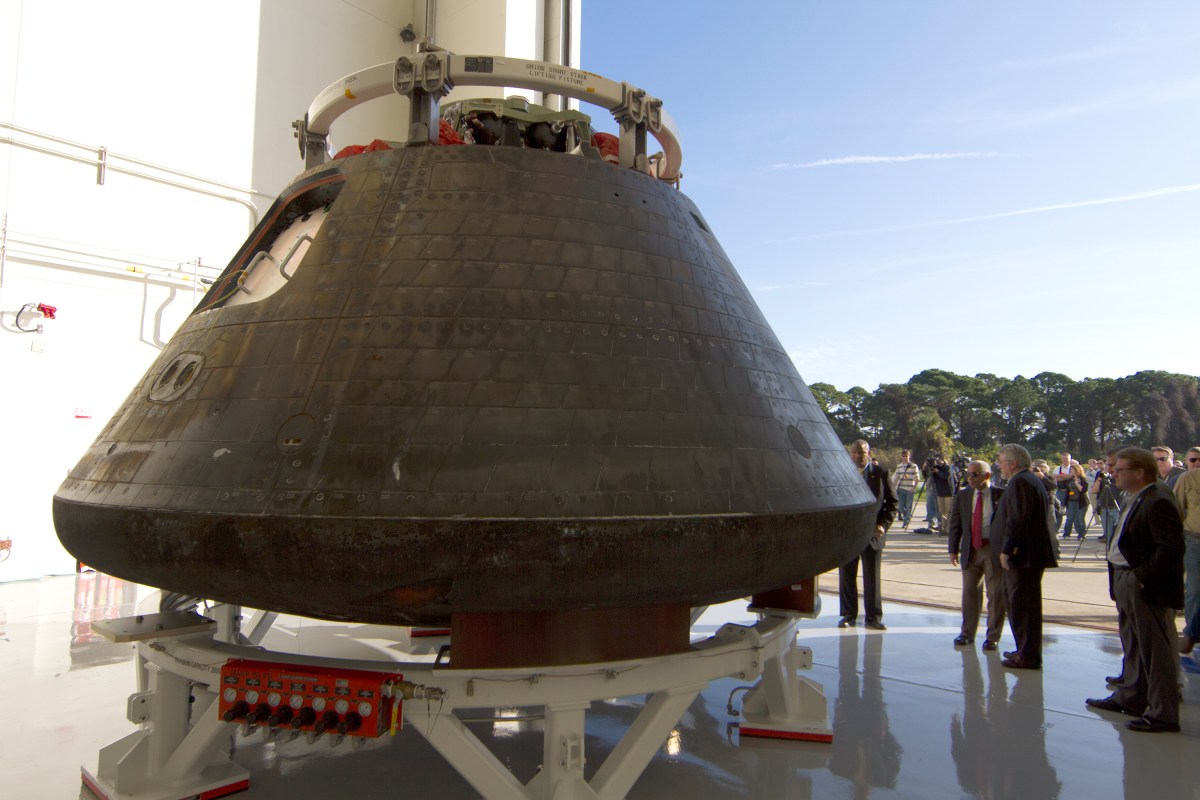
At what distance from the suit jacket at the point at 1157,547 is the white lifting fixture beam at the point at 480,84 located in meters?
2.97

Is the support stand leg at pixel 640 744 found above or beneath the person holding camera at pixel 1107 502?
beneath

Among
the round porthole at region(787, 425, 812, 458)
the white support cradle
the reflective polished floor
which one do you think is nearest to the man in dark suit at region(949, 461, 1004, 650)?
the reflective polished floor

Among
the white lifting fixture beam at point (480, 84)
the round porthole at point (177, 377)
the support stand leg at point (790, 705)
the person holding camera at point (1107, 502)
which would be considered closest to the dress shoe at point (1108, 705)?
the support stand leg at point (790, 705)

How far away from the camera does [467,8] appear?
34.7 ft

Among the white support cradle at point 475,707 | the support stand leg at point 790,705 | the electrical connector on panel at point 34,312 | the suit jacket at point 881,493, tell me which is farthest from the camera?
the electrical connector on panel at point 34,312

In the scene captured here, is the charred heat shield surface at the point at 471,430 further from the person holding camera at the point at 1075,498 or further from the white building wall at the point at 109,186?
the person holding camera at the point at 1075,498

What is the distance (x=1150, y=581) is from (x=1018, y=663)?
144cm

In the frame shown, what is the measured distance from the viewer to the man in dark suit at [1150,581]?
3727 mm

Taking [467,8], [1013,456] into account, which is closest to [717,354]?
[1013,456]

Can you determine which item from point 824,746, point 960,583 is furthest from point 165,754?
point 960,583

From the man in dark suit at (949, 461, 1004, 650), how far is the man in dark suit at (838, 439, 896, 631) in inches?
20.2

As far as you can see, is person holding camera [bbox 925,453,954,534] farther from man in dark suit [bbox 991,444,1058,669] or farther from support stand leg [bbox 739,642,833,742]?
support stand leg [bbox 739,642,833,742]

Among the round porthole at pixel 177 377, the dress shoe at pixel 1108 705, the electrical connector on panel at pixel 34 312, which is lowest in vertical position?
the dress shoe at pixel 1108 705

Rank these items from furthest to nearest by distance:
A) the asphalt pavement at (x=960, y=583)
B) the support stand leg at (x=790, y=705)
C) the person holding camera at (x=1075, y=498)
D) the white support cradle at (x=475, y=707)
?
1. the person holding camera at (x=1075, y=498)
2. the asphalt pavement at (x=960, y=583)
3. the support stand leg at (x=790, y=705)
4. the white support cradle at (x=475, y=707)
